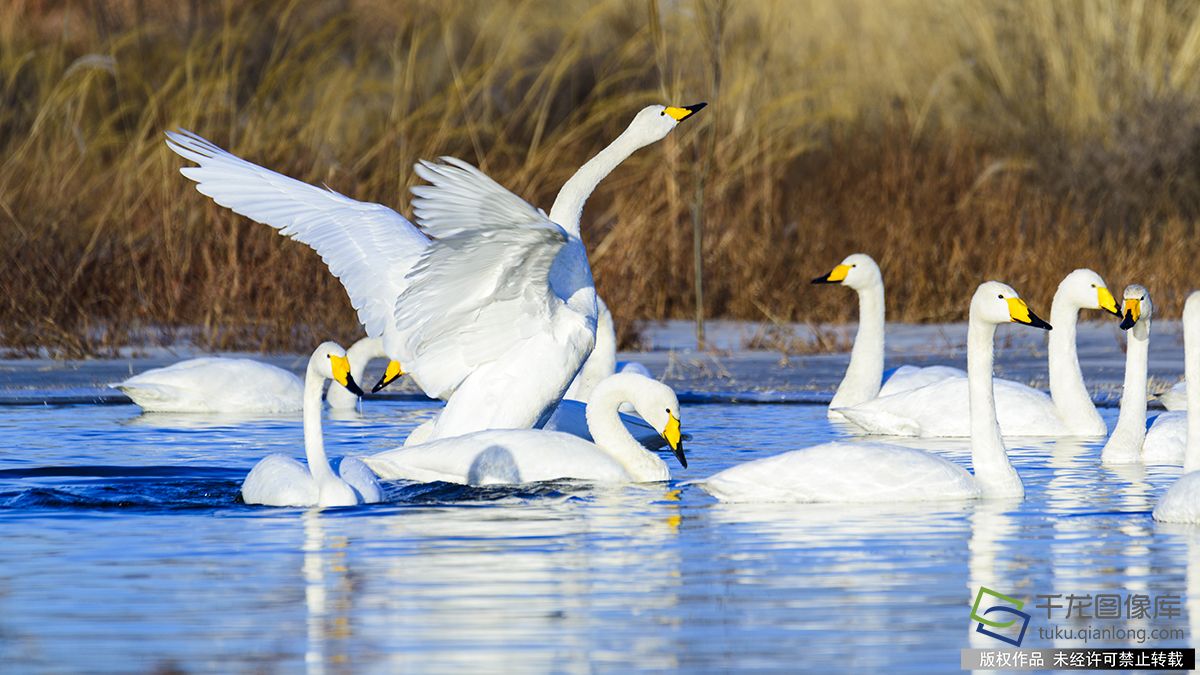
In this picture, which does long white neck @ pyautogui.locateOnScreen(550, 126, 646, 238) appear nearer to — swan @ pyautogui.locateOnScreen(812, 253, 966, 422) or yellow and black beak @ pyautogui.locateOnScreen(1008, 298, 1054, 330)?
yellow and black beak @ pyautogui.locateOnScreen(1008, 298, 1054, 330)

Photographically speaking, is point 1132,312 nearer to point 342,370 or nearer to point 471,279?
point 471,279

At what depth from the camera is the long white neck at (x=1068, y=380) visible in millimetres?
10062

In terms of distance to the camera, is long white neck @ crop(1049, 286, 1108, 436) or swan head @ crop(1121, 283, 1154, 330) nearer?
swan head @ crop(1121, 283, 1154, 330)

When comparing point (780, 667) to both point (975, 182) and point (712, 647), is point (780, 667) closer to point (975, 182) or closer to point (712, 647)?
point (712, 647)

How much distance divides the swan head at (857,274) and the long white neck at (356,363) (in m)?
2.50

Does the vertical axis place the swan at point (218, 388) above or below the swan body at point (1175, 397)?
above

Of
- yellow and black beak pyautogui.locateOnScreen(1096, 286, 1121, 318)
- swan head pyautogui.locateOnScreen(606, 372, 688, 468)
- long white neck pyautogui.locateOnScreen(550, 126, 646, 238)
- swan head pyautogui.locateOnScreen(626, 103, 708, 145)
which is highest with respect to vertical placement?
swan head pyautogui.locateOnScreen(626, 103, 708, 145)

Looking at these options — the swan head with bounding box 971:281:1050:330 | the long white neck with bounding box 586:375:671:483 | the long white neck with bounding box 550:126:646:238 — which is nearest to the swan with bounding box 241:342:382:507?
the long white neck with bounding box 586:375:671:483

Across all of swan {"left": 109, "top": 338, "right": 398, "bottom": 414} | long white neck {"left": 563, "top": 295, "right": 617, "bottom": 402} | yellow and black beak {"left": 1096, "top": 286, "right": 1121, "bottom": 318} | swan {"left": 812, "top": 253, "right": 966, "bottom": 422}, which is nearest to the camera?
yellow and black beak {"left": 1096, "top": 286, "right": 1121, "bottom": 318}

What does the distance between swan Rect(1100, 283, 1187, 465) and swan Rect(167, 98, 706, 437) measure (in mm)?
2037

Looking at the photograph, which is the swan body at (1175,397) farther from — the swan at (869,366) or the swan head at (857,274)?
the swan head at (857,274)

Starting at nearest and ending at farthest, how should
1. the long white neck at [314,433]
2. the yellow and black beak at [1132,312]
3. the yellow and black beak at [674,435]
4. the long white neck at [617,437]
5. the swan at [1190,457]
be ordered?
1. the swan at [1190,457]
2. the long white neck at [314,433]
3. the yellow and black beak at [674,435]
4. the long white neck at [617,437]
5. the yellow and black beak at [1132,312]

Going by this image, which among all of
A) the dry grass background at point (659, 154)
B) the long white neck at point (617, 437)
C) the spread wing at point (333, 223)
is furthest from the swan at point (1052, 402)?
the dry grass background at point (659, 154)

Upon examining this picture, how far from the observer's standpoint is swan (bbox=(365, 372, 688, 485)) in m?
7.99
